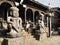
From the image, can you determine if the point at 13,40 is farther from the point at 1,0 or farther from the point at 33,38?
the point at 1,0

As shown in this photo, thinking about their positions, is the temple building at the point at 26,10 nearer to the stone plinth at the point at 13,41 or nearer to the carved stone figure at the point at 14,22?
the carved stone figure at the point at 14,22

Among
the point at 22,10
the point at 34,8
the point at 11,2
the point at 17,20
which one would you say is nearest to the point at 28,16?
the point at 34,8

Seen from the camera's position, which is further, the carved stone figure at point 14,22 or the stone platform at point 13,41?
the carved stone figure at point 14,22

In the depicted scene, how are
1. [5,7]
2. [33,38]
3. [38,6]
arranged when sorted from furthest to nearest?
[38,6]
[5,7]
[33,38]

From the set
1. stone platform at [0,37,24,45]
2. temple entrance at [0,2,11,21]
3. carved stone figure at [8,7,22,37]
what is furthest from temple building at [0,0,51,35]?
stone platform at [0,37,24,45]

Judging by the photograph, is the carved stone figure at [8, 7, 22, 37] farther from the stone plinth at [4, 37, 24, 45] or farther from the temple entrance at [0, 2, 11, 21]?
the temple entrance at [0, 2, 11, 21]

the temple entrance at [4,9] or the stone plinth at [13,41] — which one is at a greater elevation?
the temple entrance at [4,9]

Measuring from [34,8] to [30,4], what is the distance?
1.76 metres

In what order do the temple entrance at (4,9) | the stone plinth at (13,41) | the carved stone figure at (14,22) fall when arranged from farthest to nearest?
the temple entrance at (4,9) < the carved stone figure at (14,22) < the stone plinth at (13,41)

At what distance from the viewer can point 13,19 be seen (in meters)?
11.9

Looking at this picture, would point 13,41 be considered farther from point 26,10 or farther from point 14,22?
point 26,10

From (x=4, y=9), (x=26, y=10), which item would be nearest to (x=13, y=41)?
(x=4, y=9)

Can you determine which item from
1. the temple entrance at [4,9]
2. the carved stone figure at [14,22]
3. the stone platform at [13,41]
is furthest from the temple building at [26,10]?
the stone platform at [13,41]

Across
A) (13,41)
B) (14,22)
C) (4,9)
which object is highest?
(4,9)
